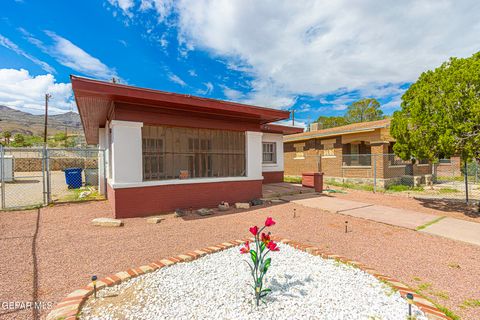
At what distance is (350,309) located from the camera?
227 centimetres

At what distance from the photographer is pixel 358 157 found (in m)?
13.8

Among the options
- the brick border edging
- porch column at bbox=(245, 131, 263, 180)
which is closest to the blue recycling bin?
porch column at bbox=(245, 131, 263, 180)

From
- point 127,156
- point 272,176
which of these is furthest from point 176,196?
point 272,176

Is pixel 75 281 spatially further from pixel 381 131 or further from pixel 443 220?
pixel 381 131

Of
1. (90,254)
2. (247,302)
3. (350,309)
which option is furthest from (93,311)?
(350,309)

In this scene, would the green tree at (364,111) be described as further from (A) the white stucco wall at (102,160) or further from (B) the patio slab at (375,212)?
(A) the white stucco wall at (102,160)

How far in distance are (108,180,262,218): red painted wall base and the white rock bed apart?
3495 millimetres

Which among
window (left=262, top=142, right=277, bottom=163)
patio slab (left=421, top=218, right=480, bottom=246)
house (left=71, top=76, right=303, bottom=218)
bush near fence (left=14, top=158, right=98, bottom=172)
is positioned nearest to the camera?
patio slab (left=421, top=218, right=480, bottom=246)

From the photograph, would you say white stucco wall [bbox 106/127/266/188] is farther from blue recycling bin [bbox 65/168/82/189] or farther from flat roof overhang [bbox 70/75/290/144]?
blue recycling bin [bbox 65/168/82/189]

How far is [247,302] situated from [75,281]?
2.33 m

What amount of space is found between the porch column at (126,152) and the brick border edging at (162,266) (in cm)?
342

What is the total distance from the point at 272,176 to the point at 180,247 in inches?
349

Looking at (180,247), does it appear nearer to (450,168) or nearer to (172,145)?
(172,145)

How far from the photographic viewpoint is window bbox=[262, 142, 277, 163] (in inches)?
496
